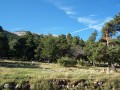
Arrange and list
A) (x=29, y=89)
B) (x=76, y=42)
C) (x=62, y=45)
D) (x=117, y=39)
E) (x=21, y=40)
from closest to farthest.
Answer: (x=29, y=89) < (x=117, y=39) < (x=62, y=45) < (x=21, y=40) < (x=76, y=42)

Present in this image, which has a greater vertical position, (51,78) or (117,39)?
(117,39)

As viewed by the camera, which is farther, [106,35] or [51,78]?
[106,35]

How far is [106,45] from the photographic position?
45.4 meters

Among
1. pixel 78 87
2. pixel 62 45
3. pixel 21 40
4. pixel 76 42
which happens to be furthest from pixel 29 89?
pixel 76 42

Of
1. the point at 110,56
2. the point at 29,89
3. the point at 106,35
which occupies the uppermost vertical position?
the point at 106,35

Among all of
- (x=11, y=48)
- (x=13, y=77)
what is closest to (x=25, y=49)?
(x=11, y=48)

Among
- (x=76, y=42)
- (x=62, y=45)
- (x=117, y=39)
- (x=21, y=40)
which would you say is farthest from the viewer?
(x=76, y=42)

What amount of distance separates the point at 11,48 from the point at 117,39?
45029 millimetres

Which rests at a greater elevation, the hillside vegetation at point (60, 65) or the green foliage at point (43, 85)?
the hillside vegetation at point (60, 65)

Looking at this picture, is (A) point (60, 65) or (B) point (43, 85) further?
(A) point (60, 65)

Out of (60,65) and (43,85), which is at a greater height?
(60,65)

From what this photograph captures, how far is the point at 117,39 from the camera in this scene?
Answer: 45031 mm

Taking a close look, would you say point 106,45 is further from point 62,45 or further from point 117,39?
point 62,45

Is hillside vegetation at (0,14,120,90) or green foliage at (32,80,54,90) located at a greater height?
hillside vegetation at (0,14,120,90)
